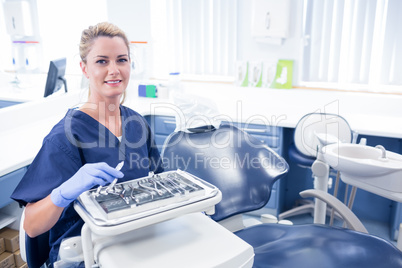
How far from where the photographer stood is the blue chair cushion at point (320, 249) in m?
1.18

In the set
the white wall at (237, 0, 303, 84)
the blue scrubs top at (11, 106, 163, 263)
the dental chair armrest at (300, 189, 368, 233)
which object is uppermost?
the white wall at (237, 0, 303, 84)

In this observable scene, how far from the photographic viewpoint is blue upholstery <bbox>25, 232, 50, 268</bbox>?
1088mm

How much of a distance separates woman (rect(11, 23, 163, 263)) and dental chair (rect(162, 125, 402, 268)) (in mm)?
170

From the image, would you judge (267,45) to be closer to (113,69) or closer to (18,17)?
(113,69)

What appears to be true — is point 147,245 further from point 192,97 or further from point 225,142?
point 192,97

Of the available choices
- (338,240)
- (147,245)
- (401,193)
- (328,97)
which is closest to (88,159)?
(147,245)

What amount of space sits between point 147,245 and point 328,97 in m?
2.33

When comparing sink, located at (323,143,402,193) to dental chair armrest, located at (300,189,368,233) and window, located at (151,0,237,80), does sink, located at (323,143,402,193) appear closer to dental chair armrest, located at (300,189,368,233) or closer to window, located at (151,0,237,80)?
dental chair armrest, located at (300,189,368,233)

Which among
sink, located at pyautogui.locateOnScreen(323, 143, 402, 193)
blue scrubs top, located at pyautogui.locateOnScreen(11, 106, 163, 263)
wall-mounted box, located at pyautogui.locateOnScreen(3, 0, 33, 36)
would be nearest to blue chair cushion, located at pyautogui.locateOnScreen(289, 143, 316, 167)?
sink, located at pyautogui.locateOnScreen(323, 143, 402, 193)

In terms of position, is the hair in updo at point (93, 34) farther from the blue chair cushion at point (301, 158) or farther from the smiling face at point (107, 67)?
the blue chair cushion at point (301, 158)

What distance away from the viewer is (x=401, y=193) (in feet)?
4.61

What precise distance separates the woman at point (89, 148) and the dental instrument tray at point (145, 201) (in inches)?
3.0

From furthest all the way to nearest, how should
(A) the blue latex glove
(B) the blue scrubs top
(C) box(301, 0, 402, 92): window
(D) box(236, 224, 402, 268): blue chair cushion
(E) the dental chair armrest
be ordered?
1. (C) box(301, 0, 402, 92): window
2. (E) the dental chair armrest
3. (D) box(236, 224, 402, 268): blue chair cushion
4. (B) the blue scrubs top
5. (A) the blue latex glove

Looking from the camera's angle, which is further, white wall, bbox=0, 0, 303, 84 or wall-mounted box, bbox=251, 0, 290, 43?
white wall, bbox=0, 0, 303, 84
